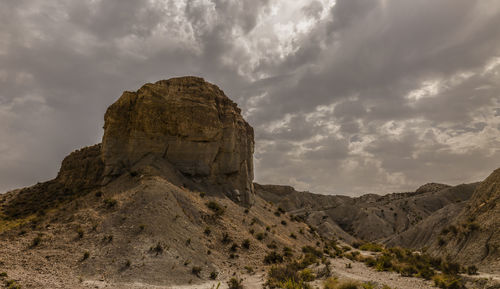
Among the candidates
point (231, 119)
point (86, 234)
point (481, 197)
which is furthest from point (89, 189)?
point (481, 197)

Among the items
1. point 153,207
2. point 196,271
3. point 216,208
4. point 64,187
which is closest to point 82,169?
point 64,187

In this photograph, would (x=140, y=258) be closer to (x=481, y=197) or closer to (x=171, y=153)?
(x=171, y=153)

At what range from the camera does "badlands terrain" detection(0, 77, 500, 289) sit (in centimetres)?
1627

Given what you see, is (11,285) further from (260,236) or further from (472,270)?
(472,270)

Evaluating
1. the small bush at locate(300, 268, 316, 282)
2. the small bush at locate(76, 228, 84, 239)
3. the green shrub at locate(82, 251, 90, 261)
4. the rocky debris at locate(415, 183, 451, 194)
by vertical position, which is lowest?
the small bush at locate(300, 268, 316, 282)

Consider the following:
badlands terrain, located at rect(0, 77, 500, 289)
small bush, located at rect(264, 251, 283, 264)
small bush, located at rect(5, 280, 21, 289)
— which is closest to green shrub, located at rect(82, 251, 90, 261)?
badlands terrain, located at rect(0, 77, 500, 289)

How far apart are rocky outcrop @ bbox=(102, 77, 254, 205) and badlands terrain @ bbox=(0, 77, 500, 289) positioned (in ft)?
0.39

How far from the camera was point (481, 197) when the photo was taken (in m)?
19.0

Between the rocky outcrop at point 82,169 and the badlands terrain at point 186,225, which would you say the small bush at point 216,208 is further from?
the rocky outcrop at point 82,169

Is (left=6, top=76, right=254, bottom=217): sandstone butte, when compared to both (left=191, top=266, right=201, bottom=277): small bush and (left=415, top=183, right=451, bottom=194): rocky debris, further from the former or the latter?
(left=415, top=183, right=451, bottom=194): rocky debris

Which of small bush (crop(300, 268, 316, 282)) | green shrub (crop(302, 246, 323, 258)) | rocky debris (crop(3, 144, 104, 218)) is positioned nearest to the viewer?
small bush (crop(300, 268, 316, 282))

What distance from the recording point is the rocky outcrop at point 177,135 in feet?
105

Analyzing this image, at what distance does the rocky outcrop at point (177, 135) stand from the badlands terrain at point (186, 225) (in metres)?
0.12

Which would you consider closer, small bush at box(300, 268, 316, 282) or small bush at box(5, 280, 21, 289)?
small bush at box(5, 280, 21, 289)
